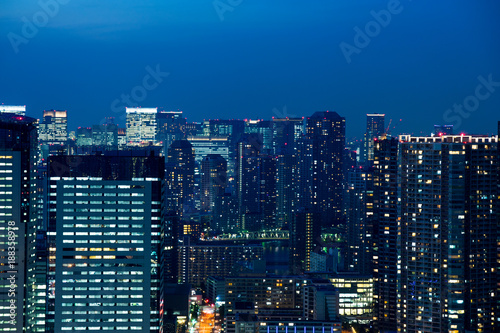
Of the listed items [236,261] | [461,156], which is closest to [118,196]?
[461,156]

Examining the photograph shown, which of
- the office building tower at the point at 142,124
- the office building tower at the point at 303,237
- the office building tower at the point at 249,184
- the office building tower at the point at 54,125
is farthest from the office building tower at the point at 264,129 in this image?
the office building tower at the point at 54,125

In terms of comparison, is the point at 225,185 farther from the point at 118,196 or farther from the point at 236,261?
the point at 118,196

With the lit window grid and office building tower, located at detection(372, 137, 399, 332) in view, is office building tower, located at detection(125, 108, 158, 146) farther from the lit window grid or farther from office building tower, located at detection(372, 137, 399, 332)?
the lit window grid

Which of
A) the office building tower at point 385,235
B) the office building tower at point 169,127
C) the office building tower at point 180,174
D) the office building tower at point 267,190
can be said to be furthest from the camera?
the office building tower at point 169,127

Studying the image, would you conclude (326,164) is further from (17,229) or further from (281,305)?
(17,229)

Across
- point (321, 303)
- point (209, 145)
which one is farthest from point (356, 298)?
point (209, 145)

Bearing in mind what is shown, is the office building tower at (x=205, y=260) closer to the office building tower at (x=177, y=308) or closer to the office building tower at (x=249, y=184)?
the office building tower at (x=177, y=308)

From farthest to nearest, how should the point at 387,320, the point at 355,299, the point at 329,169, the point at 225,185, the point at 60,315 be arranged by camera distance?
1. the point at 225,185
2. the point at 329,169
3. the point at 355,299
4. the point at 387,320
5. the point at 60,315
